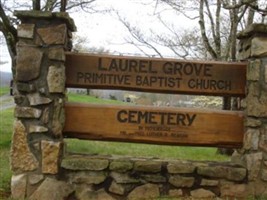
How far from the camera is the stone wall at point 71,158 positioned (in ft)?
15.4

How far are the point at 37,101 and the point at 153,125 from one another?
1.38 m

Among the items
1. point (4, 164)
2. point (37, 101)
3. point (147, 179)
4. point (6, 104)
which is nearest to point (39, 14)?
point (37, 101)

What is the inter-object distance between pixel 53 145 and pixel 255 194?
240 centimetres

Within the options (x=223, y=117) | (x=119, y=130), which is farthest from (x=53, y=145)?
(x=223, y=117)

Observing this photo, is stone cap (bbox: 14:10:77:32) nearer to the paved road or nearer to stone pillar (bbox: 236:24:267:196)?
stone pillar (bbox: 236:24:267:196)

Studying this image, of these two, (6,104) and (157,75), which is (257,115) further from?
(6,104)

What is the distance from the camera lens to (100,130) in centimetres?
490

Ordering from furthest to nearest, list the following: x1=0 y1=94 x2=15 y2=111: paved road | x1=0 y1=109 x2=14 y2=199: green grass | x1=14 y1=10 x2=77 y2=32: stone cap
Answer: x1=0 y1=94 x2=15 y2=111: paved road, x1=0 y1=109 x2=14 y2=199: green grass, x1=14 y1=10 x2=77 y2=32: stone cap

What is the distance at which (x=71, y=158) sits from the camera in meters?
4.80

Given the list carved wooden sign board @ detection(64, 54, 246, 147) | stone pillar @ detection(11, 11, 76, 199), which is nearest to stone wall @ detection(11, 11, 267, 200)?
stone pillar @ detection(11, 11, 76, 199)

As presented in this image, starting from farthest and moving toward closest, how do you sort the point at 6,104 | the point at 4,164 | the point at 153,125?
the point at 6,104 → the point at 4,164 → the point at 153,125

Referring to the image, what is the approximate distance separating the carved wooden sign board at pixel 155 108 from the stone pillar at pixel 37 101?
0.24 meters

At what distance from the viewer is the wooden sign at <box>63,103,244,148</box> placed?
490cm

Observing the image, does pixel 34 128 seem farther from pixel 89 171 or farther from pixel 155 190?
pixel 155 190
